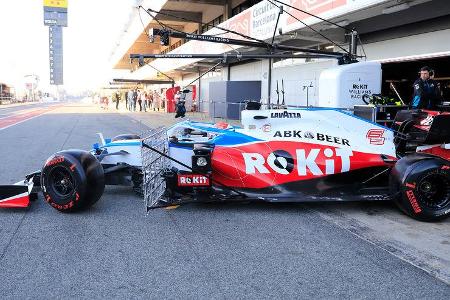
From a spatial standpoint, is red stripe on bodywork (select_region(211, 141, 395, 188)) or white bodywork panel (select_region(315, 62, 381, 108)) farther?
white bodywork panel (select_region(315, 62, 381, 108))

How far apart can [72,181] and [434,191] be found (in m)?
4.26

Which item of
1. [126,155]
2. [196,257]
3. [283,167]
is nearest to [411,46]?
[283,167]

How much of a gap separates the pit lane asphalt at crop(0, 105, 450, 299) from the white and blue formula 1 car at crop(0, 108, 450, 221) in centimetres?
28

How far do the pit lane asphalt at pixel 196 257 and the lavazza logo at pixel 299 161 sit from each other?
0.52m

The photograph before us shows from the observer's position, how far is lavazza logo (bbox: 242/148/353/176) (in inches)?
215

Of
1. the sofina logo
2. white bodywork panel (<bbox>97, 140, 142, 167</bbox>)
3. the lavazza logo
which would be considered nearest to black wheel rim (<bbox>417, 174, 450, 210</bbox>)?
the lavazza logo

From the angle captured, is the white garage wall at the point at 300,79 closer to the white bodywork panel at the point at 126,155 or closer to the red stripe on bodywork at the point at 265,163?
the red stripe on bodywork at the point at 265,163

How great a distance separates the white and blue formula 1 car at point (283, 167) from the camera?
5098 millimetres

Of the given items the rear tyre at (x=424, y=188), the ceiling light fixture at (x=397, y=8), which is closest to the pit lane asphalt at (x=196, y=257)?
the rear tyre at (x=424, y=188)

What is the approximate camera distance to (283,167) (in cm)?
546

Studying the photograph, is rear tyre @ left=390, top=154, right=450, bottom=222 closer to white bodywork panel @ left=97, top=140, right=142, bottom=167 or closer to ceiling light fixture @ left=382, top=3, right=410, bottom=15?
white bodywork panel @ left=97, top=140, right=142, bottom=167

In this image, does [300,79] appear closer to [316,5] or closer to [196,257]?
[316,5]

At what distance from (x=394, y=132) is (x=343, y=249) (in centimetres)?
253

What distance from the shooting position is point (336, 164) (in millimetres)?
5496
